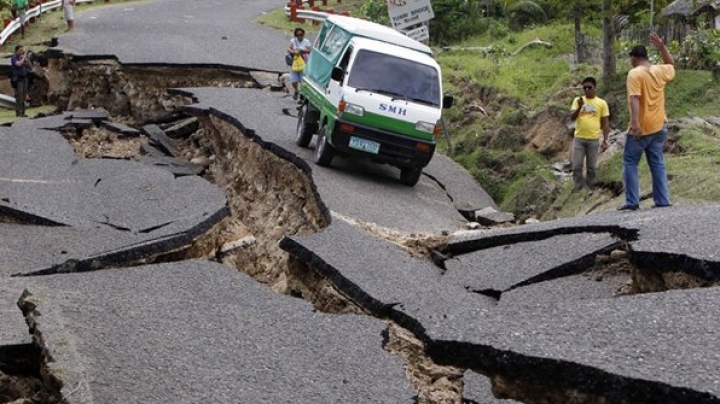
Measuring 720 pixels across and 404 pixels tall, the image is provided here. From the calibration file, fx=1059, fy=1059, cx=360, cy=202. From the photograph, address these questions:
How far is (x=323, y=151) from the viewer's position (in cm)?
1622

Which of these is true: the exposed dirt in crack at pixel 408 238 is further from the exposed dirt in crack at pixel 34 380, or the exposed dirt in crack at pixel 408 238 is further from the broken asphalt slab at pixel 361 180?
the exposed dirt in crack at pixel 34 380

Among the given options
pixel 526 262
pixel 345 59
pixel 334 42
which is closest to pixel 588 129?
pixel 345 59

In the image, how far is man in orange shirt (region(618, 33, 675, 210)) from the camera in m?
11.8

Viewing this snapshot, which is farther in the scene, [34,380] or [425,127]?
[425,127]

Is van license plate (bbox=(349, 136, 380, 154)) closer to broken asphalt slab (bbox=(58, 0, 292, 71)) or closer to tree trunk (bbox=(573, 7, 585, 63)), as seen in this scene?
tree trunk (bbox=(573, 7, 585, 63))

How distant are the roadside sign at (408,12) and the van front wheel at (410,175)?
4232 millimetres

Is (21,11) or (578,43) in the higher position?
(578,43)

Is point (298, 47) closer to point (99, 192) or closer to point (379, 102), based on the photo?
point (379, 102)

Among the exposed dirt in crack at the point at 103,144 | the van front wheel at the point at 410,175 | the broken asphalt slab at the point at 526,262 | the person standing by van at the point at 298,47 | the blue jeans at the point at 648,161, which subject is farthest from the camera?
the person standing by van at the point at 298,47

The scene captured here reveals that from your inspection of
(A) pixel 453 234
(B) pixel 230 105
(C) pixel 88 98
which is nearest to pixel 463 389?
(A) pixel 453 234

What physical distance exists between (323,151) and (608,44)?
20.7ft

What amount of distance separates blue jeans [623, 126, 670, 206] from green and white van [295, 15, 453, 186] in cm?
441

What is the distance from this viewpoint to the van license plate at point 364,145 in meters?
16.0

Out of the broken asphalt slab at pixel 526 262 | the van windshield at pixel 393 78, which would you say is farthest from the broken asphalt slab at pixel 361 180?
the broken asphalt slab at pixel 526 262
